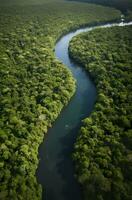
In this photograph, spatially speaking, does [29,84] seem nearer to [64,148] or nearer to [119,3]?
[64,148]

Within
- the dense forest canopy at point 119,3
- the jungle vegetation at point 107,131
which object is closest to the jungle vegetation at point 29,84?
the jungle vegetation at point 107,131

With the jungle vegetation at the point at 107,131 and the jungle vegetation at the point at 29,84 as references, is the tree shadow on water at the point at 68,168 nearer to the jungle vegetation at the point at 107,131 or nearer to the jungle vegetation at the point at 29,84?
the jungle vegetation at the point at 107,131

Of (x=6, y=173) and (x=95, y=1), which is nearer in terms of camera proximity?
(x=6, y=173)

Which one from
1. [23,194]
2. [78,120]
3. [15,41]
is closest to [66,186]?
[23,194]

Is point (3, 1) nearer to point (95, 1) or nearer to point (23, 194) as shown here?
point (95, 1)

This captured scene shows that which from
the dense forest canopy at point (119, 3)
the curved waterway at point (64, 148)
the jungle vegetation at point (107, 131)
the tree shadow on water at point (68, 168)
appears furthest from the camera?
the dense forest canopy at point (119, 3)

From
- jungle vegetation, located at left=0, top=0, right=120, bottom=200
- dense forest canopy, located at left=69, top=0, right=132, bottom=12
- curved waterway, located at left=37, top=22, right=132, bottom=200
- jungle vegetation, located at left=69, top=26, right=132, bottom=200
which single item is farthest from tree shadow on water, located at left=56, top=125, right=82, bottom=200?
dense forest canopy, located at left=69, top=0, right=132, bottom=12
